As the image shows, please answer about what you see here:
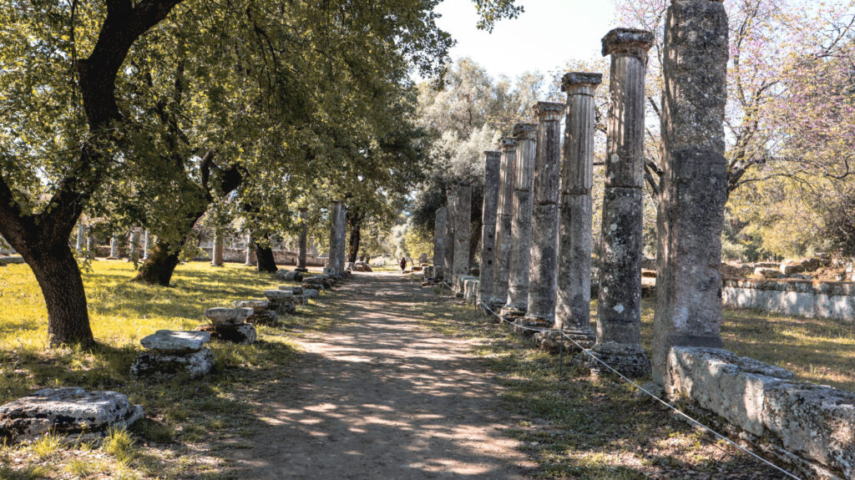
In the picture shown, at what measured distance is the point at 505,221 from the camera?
15.7 metres

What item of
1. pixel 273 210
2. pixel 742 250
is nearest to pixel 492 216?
pixel 273 210

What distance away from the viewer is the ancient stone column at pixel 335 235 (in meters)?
28.0

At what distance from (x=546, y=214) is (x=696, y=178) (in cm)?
600

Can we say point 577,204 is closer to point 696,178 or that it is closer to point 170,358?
point 696,178

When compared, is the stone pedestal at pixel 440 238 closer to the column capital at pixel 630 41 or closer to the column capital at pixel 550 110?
the column capital at pixel 550 110

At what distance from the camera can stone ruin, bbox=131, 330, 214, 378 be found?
720 centimetres

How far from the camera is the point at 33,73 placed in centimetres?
786

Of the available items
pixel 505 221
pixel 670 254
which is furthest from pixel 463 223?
pixel 670 254

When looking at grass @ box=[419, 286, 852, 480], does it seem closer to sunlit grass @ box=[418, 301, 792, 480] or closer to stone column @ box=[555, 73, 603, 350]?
sunlit grass @ box=[418, 301, 792, 480]

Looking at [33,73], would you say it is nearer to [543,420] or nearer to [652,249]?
[543,420]

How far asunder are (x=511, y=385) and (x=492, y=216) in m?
10.2

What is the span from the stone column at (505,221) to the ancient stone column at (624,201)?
270 inches

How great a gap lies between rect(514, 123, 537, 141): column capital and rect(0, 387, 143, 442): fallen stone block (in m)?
11.1

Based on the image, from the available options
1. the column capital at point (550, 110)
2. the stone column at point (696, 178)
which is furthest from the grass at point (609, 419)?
the column capital at point (550, 110)
